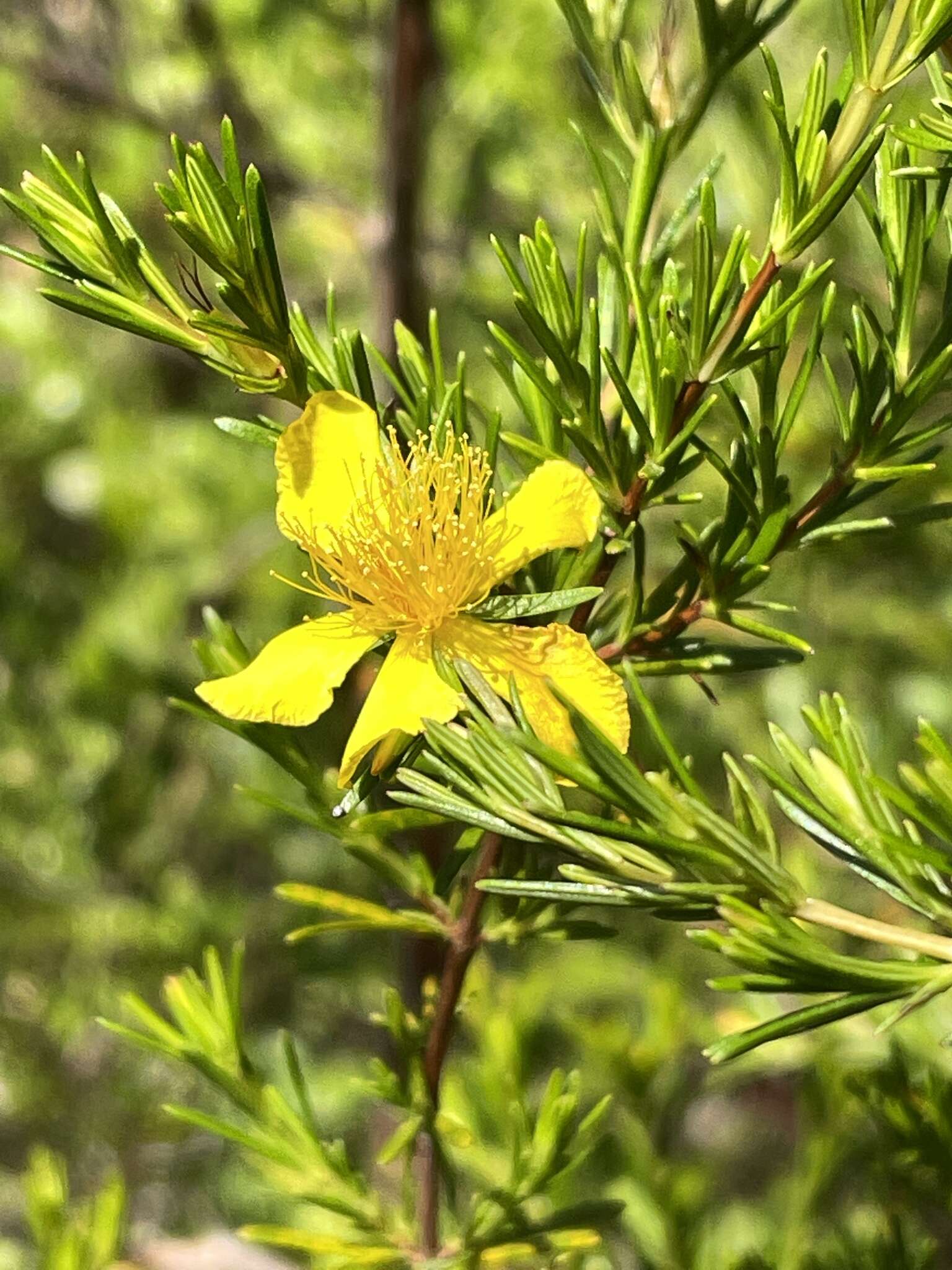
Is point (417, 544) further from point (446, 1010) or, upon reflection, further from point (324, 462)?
point (446, 1010)

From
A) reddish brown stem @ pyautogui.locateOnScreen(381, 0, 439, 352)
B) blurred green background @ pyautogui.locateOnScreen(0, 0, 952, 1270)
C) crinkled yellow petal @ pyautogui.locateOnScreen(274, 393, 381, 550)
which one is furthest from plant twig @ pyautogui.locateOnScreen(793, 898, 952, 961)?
reddish brown stem @ pyautogui.locateOnScreen(381, 0, 439, 352)

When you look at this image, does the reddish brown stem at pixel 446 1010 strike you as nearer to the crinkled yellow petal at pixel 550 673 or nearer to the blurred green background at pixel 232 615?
the crinkled yellow petal at pixel 550 673

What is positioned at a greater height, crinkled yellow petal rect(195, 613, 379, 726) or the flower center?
the flower center

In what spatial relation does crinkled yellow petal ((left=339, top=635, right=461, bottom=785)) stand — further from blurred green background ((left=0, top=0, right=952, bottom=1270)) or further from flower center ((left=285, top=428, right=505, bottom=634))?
blurred green background ((left=0, top=0, right=952, bottom=1270))

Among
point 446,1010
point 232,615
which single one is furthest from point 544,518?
point 232,615

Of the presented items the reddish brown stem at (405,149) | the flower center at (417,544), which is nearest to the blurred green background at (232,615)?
the reddish brown stem at (405,149)

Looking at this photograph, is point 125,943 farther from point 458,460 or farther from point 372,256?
point 458,460
